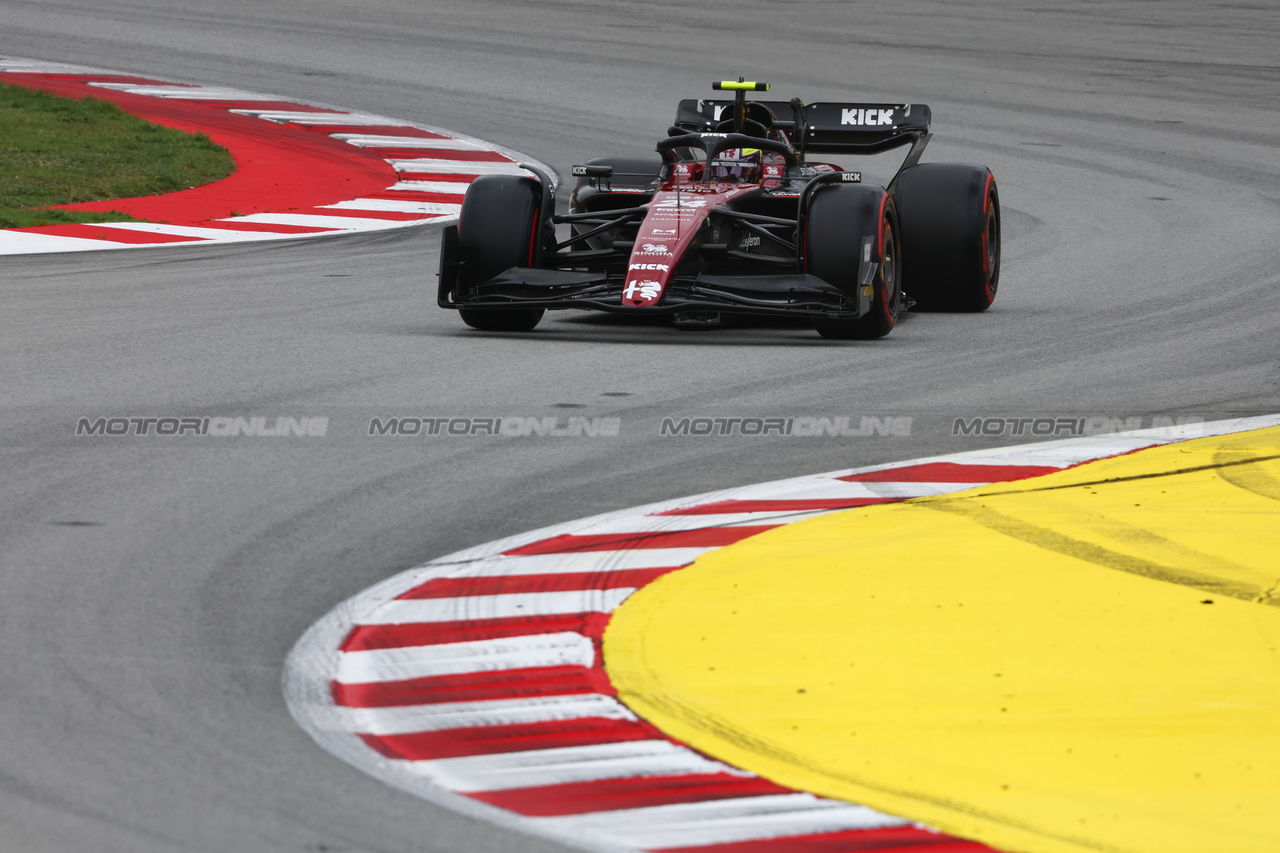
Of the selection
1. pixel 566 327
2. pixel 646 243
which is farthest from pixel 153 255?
pixel 646 243

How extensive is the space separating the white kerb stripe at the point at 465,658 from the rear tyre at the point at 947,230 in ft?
22.1

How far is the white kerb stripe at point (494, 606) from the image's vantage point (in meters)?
5.37

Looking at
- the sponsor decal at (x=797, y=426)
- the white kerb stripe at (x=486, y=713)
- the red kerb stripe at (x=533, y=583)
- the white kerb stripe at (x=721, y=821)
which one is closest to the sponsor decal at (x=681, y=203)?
the sponsor decal at (x=797, y=426)

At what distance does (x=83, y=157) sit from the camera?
1797 cm

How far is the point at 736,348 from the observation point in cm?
1019

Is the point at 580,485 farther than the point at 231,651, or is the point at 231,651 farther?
the point at 580,485

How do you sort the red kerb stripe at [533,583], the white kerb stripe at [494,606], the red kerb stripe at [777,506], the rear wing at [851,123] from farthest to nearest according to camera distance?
the rear wing at [851,123] < the red kerb stripe at [777,506] < the red kerb stripe at [533,583] < the white kerb stripe at [494,606]

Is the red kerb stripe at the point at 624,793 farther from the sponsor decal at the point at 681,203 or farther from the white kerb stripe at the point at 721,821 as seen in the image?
the sponsor decal at the point at 681,203

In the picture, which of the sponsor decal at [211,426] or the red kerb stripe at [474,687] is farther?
the sponsor decal at [211,426]

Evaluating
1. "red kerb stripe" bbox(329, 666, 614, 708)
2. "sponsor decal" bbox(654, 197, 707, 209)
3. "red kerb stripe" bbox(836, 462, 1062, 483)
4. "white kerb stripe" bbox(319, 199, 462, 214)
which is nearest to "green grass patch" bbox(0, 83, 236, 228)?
"white kerb stripe" bbox(319, 199, 462, 214)

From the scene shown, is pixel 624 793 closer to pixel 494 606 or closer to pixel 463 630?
pixel 463 630

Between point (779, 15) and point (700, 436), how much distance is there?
23.2 m

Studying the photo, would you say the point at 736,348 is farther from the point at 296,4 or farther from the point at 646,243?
the point at 296,4

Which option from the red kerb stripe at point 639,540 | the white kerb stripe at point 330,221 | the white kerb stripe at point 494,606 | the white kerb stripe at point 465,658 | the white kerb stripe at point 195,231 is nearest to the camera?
the white kerb stripe at point 465,658
